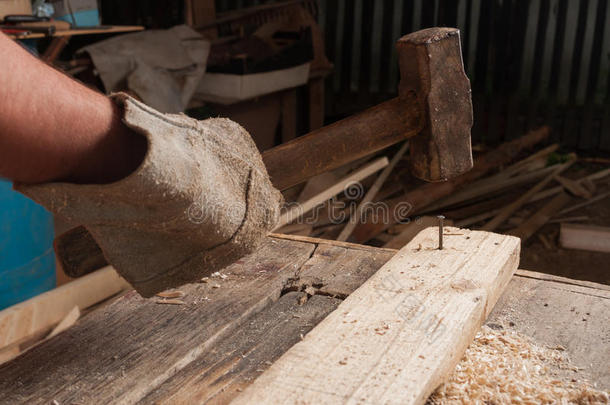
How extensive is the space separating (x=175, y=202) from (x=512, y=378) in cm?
80

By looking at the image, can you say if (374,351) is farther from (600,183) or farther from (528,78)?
(528,78)

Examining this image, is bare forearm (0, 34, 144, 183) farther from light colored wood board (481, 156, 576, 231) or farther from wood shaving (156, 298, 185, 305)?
light colored wood board (481, 156, 576, 231)

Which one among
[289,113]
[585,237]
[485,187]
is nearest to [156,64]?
[289,113]

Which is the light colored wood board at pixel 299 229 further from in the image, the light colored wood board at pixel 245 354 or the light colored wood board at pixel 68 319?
the light colored wood board at pixel 245 354

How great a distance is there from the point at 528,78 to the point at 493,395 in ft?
A: 19.3

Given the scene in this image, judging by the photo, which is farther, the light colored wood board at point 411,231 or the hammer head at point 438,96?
the light colored wood board at point 411,231

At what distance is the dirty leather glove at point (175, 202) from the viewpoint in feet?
3.47

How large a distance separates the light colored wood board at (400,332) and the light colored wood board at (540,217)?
2.98 meters

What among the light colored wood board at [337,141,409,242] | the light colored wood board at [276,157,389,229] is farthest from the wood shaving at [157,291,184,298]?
the light colored wood board at [337,141,409,242]

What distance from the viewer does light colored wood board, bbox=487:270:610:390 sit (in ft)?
4.46

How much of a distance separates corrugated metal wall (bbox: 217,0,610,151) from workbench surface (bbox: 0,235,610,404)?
17.1 feet


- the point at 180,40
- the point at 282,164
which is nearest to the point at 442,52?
the point at 282,164

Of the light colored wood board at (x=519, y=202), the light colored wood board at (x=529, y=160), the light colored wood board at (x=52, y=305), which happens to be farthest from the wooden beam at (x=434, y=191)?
the light colored wood board at (x=52, y=305)

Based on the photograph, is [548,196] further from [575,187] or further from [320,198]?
[320,198]
